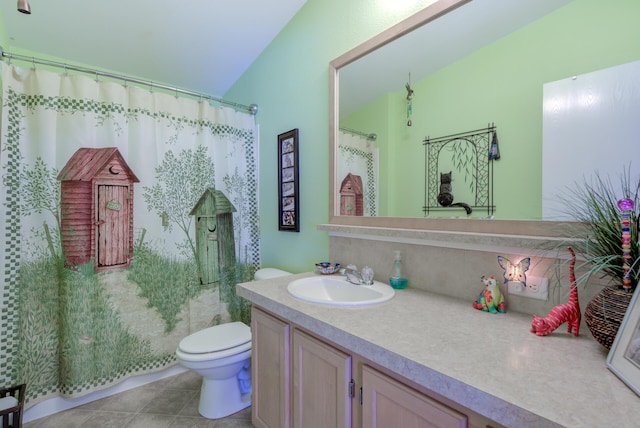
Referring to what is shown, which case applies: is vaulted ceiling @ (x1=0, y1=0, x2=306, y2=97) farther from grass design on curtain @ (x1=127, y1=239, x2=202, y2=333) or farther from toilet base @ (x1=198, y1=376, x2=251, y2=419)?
toilet base @ (x1=198, y1=376, x2=251, y2=419)

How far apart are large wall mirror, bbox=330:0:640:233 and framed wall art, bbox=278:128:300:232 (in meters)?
0.38

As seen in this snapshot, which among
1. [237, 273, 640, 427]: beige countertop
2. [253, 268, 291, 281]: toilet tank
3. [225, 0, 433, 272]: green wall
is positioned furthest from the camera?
[253, 268, 291, 281]: toilet tank

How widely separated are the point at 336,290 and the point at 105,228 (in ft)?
4.88

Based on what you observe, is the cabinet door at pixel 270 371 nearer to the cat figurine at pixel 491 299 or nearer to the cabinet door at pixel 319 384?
the cabinet door at pixel 319 384

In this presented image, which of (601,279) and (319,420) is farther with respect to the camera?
(319,420)

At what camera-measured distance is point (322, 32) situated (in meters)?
1.81

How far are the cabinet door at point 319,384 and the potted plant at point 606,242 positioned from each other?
0.70m

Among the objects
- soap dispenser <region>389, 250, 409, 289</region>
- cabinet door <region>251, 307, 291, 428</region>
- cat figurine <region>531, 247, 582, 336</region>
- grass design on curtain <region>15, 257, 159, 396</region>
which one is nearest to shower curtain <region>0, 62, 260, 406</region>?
grass design on curtain <region>15, 257, 159, 396</region>

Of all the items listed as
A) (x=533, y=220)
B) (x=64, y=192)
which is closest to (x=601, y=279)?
(x=533, y=220)

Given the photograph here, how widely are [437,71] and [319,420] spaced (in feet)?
4.86

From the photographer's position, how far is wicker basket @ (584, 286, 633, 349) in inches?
27.6

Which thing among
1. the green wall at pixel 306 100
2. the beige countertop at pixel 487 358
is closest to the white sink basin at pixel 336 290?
the beige countertop at pixel 487 358

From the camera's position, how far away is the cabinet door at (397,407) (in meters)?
0.69

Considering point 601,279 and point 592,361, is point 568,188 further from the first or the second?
point 592,361
